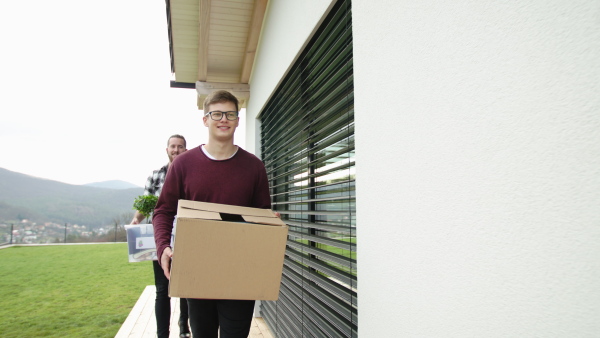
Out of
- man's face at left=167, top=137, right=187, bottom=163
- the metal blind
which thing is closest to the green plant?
man's face at left=167, top=137, right=187, bottom=163

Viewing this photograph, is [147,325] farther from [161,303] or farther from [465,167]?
[465,167]

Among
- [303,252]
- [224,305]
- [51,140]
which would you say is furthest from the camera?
[51,140]

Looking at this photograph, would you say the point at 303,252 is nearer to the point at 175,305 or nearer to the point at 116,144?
the point at 175,305

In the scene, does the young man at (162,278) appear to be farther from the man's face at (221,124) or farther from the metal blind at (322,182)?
the man's face at (221,124)

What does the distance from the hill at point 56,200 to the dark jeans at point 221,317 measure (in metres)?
25.6

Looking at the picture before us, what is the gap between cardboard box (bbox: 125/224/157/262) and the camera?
2.53 meters

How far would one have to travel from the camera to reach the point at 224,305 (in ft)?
5.16

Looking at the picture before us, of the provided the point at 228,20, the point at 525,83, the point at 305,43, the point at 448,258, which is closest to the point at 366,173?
the point at 448,258

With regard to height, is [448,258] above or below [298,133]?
below

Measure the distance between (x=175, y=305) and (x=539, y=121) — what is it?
4.82 m

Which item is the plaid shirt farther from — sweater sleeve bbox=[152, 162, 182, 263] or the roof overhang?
the roof overhang

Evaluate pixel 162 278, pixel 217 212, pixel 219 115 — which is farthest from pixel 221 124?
pixel 162 278

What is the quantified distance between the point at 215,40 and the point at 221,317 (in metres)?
3.22

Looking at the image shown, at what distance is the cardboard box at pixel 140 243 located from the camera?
253 centimetres
